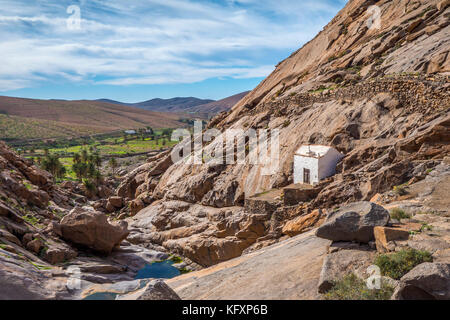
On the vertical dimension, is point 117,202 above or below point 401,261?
below

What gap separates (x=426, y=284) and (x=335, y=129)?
62.0 ft

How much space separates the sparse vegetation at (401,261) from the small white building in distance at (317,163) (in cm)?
1372

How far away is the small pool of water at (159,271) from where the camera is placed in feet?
80.2

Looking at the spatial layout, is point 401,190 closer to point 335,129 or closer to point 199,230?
point 335,129

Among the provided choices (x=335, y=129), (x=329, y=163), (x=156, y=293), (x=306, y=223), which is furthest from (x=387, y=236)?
(x=335, y=129)

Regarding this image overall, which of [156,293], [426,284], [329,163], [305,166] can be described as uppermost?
[329,163]

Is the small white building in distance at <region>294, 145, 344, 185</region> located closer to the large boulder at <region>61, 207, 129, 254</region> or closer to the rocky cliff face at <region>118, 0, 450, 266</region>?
the rocky cliff face at <region>118, 0, 450, 266</region>

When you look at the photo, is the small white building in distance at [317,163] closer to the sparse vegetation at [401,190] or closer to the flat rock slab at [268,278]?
the sparse vegetation at [401,190]

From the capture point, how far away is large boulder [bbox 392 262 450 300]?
6.86 metres

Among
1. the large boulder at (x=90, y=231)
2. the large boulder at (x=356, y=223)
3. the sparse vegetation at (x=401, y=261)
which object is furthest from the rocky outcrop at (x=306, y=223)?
the large boulder at (x=90, y=231)

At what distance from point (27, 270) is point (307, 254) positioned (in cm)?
1267

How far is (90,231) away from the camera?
24.1 m

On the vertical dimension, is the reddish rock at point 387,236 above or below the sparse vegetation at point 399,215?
below
